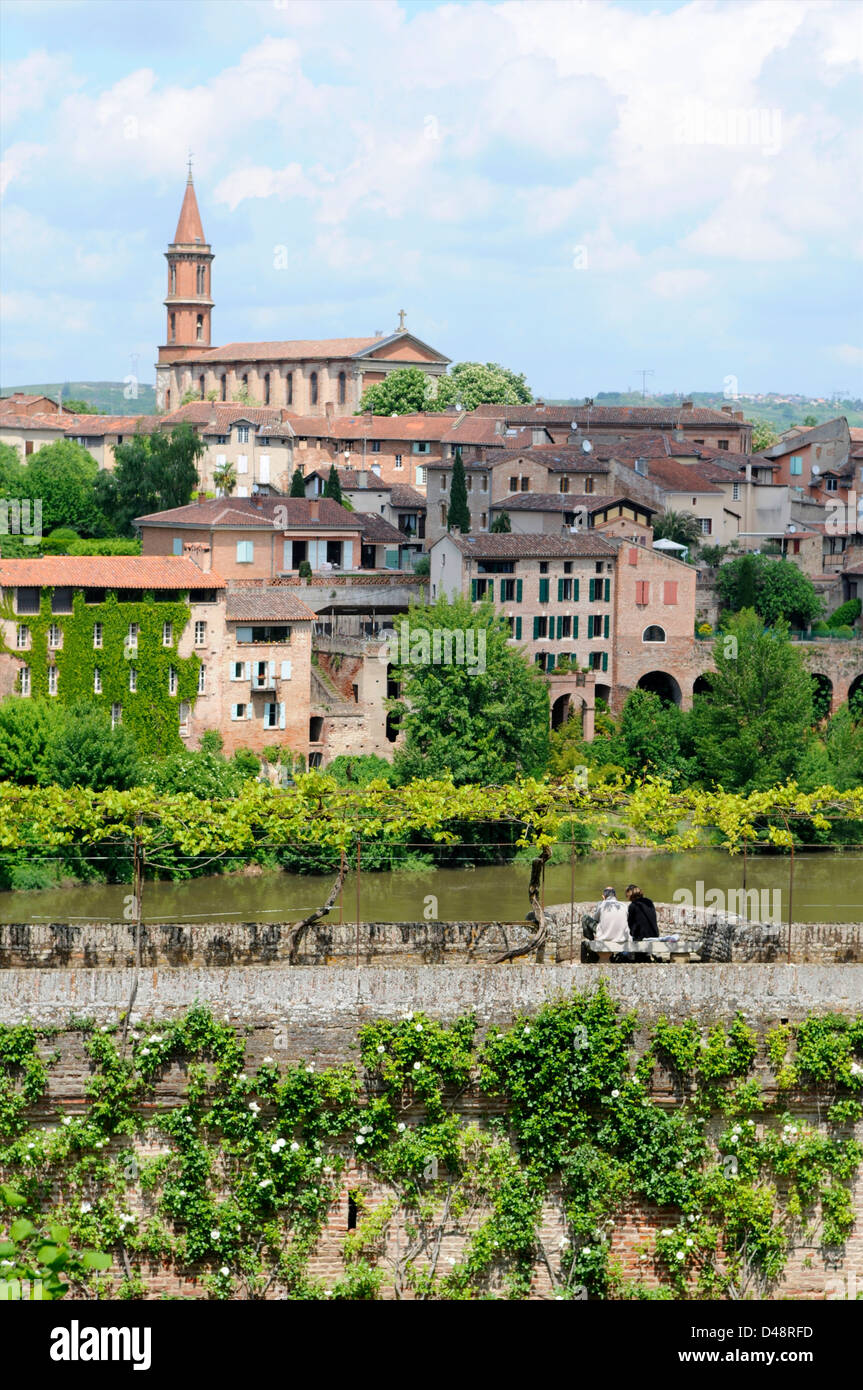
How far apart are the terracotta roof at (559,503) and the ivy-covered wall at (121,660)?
58.1ft

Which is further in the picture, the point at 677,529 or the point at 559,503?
the point at 677,529

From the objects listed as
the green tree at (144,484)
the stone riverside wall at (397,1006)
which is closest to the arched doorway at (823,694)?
the green tree at (144,484)

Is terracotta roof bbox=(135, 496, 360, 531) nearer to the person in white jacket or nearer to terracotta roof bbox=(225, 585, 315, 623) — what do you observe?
terracotta roof bbox=(225, 585, 315, 623)

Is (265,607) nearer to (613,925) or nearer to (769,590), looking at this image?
(769,590)

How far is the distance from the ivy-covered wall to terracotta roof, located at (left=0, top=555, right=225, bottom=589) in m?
0.35

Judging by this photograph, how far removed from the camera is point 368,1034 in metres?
13.5

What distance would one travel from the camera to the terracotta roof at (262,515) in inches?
2276

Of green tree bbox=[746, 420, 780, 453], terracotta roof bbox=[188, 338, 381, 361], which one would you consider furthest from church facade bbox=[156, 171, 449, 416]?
green tree bbox=[746, 420, 780, 453]

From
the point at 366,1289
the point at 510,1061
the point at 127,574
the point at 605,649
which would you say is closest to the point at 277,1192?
the point at 366,1289

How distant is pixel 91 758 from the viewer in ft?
136

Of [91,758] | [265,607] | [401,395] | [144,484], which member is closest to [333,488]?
[144,484]

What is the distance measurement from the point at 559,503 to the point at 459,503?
15.4 feet

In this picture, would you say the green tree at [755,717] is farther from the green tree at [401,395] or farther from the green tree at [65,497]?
the green tree at [401,395]

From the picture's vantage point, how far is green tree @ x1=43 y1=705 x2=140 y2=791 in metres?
41.2
